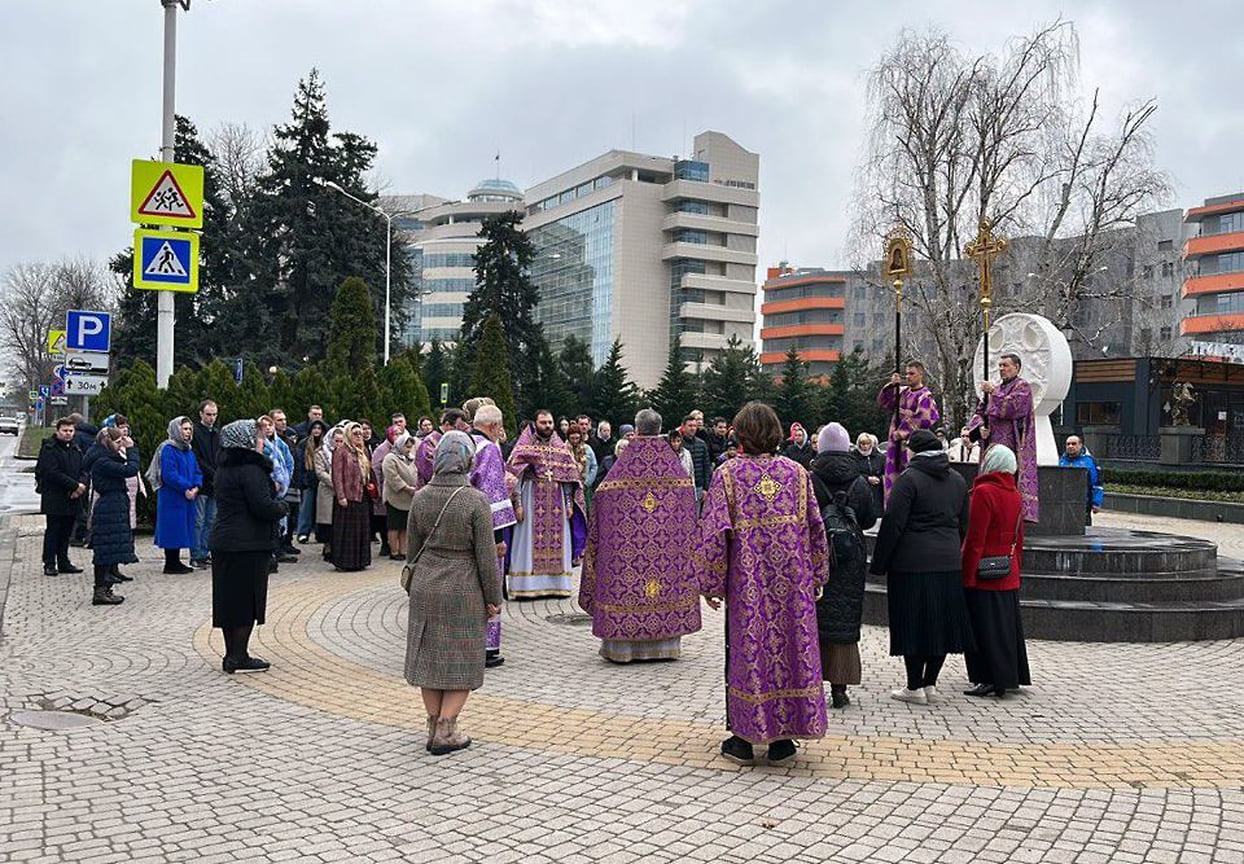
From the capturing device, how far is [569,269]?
91.7m

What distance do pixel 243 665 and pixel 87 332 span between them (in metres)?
9.87

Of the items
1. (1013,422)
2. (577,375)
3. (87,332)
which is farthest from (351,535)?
(577,375)

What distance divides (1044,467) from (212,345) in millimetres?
35609

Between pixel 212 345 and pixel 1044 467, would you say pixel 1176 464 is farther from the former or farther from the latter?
pixel 212 345

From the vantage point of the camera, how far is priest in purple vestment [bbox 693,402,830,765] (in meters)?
5.30

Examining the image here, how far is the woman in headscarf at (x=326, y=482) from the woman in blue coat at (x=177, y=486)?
1802 mm

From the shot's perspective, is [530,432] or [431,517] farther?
[530,432]

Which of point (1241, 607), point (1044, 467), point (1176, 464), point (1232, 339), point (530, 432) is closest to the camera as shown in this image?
point (1241, 607)

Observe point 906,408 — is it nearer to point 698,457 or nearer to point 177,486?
point 698,457

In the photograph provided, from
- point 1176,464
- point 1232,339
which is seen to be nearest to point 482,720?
point 1176,464

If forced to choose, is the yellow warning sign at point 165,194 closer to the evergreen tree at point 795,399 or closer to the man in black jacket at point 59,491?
the man in black jacket at point 59,491

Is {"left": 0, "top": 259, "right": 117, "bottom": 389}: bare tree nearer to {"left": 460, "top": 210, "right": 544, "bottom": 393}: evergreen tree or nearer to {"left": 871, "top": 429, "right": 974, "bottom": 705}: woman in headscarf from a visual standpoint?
{"left": 460, "top": 210, "right": 544, "bottom": 393}: evergreen tree

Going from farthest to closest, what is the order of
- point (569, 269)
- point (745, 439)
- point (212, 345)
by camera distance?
point (569, 269) → point (212, 345) → point (745, 439)

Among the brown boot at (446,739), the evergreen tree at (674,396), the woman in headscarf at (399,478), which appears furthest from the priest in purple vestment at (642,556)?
the evergreen tree at (674,396)
